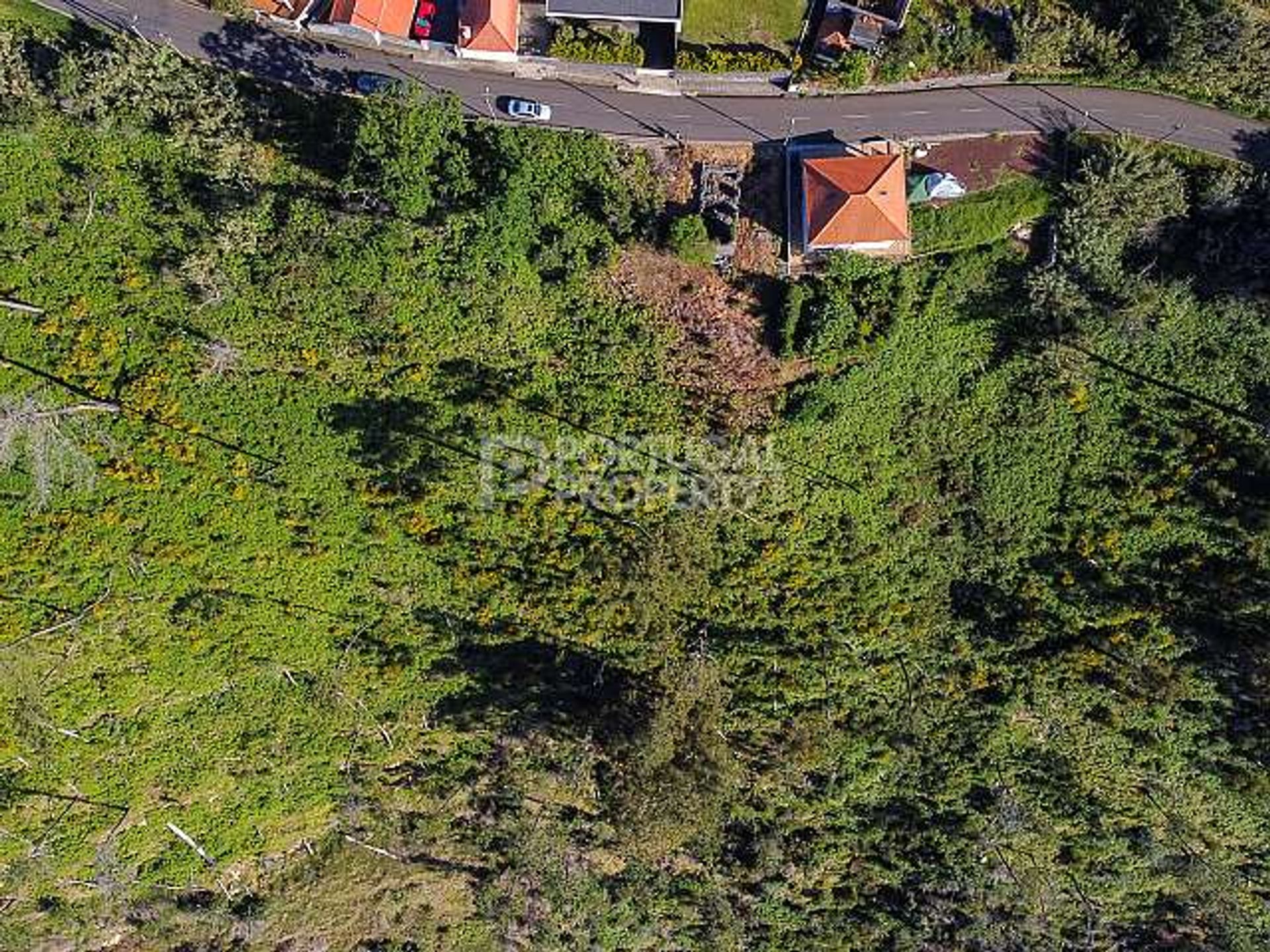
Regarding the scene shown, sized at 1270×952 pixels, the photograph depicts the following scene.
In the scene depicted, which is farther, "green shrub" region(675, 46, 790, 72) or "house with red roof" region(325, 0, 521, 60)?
"green shrub" region(675, 46, 790, 72)

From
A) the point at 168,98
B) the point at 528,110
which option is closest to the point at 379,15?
the point at 528,110

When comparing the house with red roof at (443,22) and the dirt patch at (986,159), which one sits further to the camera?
the dirt patch at (986,159)

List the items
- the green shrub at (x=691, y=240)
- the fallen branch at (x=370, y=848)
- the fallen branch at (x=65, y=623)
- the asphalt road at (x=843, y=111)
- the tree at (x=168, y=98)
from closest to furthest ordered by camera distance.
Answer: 1. the tree at (x=168, y=98)
2. the green shrub at (x=691, y=240)
3. the asphalt road at (x=843, y=111)
4. the fallen branch at (x=65, y=623)
5. the fallen branch at (x=370, y=848)

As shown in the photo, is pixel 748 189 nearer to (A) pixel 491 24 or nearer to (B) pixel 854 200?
(B) pixel 854 200

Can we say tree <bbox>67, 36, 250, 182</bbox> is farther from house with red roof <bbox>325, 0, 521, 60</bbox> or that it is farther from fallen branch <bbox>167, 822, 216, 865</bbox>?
fallen branch <bbox>167, 822, 216, 865</bbox>

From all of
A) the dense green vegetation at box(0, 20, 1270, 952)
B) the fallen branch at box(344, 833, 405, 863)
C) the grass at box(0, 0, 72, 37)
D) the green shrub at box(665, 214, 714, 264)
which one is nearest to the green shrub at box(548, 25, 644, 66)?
the dense green vegetation at box(0, 20, 1270, 952)

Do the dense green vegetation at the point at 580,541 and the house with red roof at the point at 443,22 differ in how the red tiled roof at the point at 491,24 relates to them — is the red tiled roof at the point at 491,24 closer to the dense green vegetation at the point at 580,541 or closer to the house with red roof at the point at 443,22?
the house with red roof at the point at 443,22

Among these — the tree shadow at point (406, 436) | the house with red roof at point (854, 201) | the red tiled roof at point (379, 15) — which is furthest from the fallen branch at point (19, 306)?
the house with red roof at point (854, 201)
